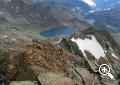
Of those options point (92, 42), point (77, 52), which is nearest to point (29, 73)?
point (77, 52)

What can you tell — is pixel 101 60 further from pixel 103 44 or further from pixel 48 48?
pixel 48 48

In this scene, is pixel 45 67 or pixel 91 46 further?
pixel 91 46

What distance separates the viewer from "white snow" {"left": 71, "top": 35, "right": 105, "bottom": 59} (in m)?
37.9

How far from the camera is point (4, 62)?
26.0 m

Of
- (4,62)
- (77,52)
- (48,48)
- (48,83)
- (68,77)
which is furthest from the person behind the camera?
(77,52)

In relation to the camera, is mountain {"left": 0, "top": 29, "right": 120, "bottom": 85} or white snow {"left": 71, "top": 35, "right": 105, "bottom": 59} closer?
mountain {"left": 0, "top": 29, "right": 120, "bottom": 85}

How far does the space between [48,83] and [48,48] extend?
572cm

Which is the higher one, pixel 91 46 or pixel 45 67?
pixel 91 46

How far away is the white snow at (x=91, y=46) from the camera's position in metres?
37.9

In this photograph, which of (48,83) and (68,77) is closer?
(48,83)

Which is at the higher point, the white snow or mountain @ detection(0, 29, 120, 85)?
the white snow

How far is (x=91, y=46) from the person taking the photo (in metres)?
40.1

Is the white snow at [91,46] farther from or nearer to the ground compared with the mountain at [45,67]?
farther from the ground

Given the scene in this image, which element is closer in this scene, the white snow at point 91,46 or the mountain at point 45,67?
the mountain at point 45,67
